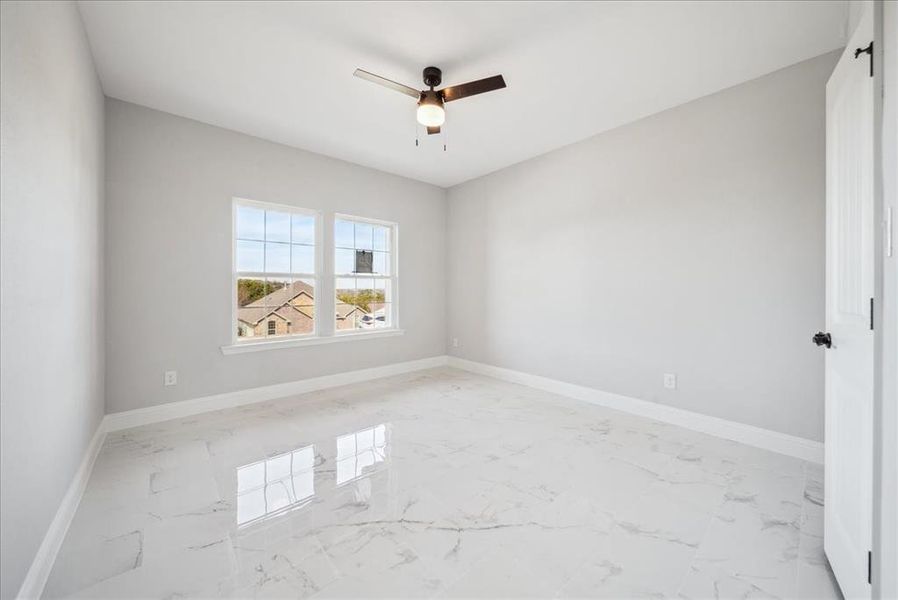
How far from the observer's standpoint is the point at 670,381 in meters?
3.21

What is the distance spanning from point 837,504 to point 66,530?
3.50m

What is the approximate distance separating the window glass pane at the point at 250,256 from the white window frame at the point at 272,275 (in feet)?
0.16

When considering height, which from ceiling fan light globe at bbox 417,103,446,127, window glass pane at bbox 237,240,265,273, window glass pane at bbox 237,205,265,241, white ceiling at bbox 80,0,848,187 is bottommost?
window glass pane at bbox 237,240,265,273

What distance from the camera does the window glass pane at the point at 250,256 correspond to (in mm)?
3801

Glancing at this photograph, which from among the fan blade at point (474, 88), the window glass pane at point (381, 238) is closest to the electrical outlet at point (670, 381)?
the fan blade at point (474, 88)

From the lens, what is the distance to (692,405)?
3.08 metres

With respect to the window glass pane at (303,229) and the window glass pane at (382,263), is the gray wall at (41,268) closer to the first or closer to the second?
the window glass pane at (303,229)

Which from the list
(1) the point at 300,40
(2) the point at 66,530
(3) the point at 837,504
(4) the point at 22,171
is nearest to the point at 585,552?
(3) the point at 837,504

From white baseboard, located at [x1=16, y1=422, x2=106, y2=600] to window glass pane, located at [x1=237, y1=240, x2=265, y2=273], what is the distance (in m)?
1.95

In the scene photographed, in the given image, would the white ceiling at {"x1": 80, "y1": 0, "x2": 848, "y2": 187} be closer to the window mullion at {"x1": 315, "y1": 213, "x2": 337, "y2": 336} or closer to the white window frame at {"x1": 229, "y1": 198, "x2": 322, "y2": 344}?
the white window frame at {"x1": 229, "y1": 198, "x2": 322, "y2": 344}

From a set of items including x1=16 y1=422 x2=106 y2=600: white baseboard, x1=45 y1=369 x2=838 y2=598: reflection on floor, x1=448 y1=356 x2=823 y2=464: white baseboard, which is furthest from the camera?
x1=448 y1=356 x2=823 y2=464: white baseboard

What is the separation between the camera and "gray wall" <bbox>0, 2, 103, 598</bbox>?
1.23 meters

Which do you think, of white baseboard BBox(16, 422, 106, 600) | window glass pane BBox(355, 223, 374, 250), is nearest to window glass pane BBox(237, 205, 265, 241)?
window glass pane BBox(355, 223, 374, 250)

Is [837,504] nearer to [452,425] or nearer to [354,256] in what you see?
[452,425]
